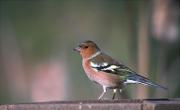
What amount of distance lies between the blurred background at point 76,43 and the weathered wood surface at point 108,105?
4.99 metres

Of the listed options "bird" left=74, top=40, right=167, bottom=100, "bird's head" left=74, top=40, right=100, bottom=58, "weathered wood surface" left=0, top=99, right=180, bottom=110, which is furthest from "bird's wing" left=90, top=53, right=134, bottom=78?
"weathered wood surface" left=0, top=99, right=180, bottom=110

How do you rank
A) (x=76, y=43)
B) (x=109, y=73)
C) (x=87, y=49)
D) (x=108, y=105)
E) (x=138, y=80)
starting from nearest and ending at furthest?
(x=108, y=105), (x=138, y=80), (x=109, y=73), (x=87, y=49), (x=76, y=43)

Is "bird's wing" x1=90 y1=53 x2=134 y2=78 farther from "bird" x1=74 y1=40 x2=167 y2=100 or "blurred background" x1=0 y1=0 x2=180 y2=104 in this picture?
"blurred background" x1=0 y1=0 x2=180 y2=104

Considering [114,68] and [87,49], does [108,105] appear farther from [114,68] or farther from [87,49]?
[87,49]

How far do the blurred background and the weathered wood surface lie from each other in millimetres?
4991

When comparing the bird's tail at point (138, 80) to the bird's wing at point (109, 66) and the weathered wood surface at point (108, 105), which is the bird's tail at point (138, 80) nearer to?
the bird's wing at point (109, 66)

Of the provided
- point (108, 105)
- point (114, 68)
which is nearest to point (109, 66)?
point (114, 68)

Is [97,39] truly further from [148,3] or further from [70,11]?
[148,3]

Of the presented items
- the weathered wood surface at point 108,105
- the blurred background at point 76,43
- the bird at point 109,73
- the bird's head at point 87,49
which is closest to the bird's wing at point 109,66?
the bird at point 109,73

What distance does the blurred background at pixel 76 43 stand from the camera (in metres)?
12.3

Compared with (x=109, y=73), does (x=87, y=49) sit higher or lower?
higher

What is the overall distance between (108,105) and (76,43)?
10219mm

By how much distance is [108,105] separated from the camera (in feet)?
21.8

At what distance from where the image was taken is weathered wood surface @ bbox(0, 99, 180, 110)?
6.41 meters
